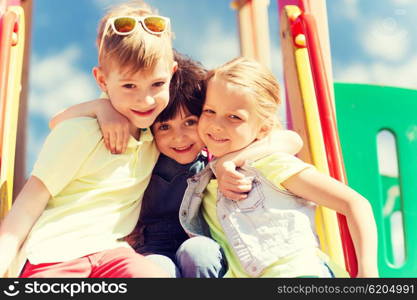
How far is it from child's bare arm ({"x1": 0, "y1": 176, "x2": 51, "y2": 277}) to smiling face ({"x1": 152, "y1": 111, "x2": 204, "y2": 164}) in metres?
0.32

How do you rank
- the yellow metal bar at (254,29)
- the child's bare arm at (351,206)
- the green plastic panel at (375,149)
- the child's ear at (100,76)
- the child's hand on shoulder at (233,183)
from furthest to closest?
the yellow metal bar at (254,29) < the green plastic panel at (375,149) < the child's ear at (100,76) < the child's hand on shoulder at (233,183) < the child's bare arm at (351,206)

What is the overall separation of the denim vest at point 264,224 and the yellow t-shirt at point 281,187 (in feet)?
0.04

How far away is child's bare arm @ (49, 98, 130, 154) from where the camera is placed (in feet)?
4.25

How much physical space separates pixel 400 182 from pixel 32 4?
1601mm

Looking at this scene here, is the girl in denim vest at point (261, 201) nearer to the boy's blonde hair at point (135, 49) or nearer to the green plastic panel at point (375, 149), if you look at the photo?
the boy's blonde hair at point (135, 49)

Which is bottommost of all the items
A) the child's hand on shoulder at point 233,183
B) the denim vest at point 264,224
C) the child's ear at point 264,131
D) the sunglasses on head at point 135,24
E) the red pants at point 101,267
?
the red pants at point 101,267

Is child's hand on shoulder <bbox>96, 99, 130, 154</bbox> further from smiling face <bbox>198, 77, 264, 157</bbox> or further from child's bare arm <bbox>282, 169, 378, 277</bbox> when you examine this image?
child's bare arm <bbox>282, 169, 378, 277</bbox>

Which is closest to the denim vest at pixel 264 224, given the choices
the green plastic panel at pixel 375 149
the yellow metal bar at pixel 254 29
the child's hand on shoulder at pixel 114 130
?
the child's hand on shoulder at pixel 114 130

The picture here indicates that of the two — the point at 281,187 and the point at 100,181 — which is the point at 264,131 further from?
the point at 100,181

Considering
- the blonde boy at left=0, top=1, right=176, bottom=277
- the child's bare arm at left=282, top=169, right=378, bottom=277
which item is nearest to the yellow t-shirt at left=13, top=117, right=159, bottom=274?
the blonde boy at left=0, top=1, right=176, bottom=277

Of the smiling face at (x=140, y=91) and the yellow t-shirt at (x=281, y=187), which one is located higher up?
the smiling face at (x=140, y=91)

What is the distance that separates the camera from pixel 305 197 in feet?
3.96

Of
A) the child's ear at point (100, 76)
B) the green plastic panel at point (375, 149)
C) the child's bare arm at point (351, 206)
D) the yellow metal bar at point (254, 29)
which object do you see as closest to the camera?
the child's bare arm at point (351, 206)

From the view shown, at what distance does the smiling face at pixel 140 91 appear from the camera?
4.20 ft
